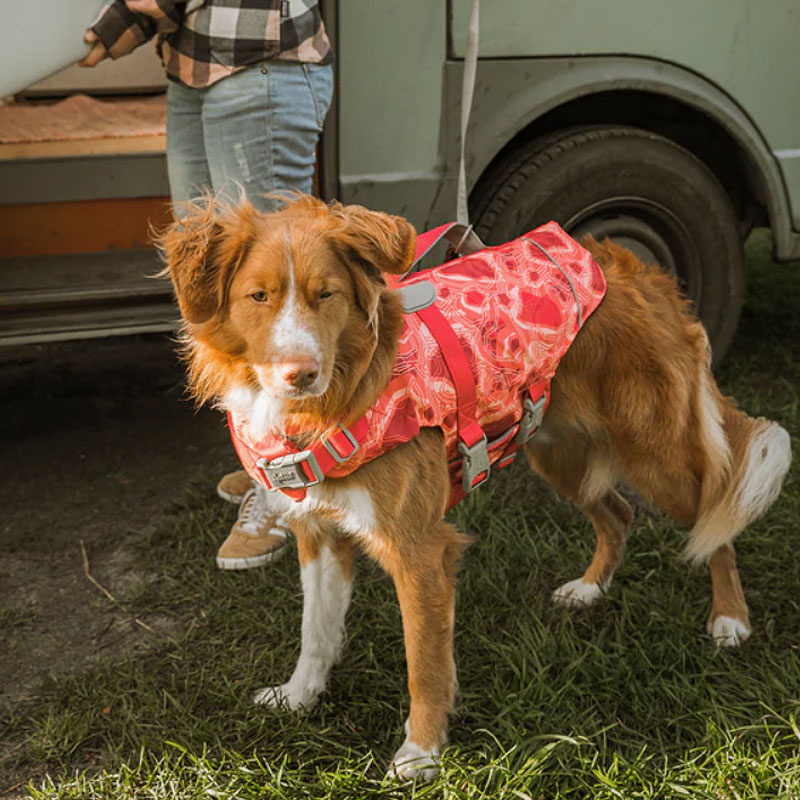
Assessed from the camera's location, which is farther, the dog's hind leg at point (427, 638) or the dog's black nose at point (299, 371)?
the dog's hind leg at point (427, 638)

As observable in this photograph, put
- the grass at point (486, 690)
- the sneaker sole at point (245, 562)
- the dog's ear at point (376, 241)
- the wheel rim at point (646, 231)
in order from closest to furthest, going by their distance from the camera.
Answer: the dog's ear at point (376, 241)
the grass at point (486, 690)
the sneaker sole at point (245, 562)
the wheel rim at point (646, 231)

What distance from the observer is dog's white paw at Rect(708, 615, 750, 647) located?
9.26 feet

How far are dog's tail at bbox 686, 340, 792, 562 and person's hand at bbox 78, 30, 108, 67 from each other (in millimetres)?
1915

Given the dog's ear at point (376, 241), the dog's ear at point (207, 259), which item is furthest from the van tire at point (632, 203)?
the dog's ear at point (207, 259)

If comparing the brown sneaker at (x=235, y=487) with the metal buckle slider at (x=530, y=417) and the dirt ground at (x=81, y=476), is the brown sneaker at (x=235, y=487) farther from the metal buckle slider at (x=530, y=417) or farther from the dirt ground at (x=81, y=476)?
the metal buckle slider at (x=530, y=417)

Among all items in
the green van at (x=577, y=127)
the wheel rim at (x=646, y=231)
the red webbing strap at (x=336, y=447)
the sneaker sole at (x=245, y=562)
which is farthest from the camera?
the wheel rim at (x=646, y=231)

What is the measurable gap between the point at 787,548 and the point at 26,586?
2512mm

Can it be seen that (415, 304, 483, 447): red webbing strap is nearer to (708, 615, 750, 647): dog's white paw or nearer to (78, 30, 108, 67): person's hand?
(708, 615, 750, 647): dog's white paw

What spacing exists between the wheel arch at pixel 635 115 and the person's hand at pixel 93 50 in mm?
1354

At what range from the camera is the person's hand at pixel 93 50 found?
2.76 m

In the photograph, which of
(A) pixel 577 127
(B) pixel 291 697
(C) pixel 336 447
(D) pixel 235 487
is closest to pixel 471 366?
(C) pixel 336 447

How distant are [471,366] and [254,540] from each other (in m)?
1.29

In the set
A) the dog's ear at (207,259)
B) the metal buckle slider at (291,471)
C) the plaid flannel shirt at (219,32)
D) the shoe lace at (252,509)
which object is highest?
the plaid flannel shirt at (219,32)

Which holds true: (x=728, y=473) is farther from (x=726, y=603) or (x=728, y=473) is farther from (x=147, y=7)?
(x=147, y=7)
